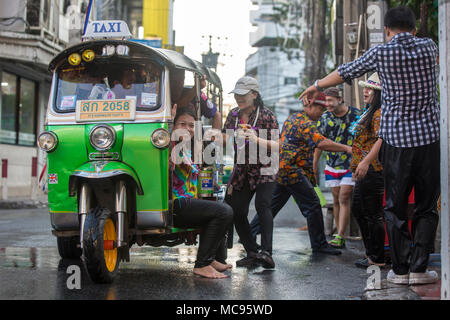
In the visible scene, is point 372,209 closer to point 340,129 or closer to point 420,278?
point 420,278

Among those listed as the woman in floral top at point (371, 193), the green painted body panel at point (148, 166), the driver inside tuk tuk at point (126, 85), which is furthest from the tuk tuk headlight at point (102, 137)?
the woman in floral top at point (371, 193)

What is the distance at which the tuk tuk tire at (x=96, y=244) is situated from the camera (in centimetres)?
453

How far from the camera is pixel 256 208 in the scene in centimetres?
629

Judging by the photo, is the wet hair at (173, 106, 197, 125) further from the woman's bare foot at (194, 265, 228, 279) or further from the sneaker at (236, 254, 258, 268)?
the sneaker at (236, 254, 258, 268)

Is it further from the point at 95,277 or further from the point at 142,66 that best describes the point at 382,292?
the point at 142,66

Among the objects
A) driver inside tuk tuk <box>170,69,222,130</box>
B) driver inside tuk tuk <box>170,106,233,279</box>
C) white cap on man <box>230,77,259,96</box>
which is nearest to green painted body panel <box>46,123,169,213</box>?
driver inside tuk tuk <box>170,106,233,279</box>

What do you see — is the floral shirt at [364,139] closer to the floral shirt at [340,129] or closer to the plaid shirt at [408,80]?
the plaid shirt at [408,80]

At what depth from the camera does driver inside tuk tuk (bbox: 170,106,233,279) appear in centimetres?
531

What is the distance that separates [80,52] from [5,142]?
15236 millimetres

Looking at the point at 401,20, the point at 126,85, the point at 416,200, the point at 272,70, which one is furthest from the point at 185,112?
the point at 272,70

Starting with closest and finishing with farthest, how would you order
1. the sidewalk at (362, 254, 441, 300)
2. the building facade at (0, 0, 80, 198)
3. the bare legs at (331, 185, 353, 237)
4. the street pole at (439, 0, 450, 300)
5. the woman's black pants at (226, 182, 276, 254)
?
the street pole at (439, 0, 450, 300)
the sidewalk at (362, 254, 441, 300)
the woman's black pants at (226, 182, 276, 254)
the bare legs at (331, 185, 353, 237)
the building facade at (0, 0, 80, 198)

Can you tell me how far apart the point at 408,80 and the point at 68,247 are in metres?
3.74

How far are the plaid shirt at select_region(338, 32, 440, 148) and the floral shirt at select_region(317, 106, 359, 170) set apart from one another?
3649mm

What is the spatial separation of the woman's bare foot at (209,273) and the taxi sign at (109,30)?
2.21m
